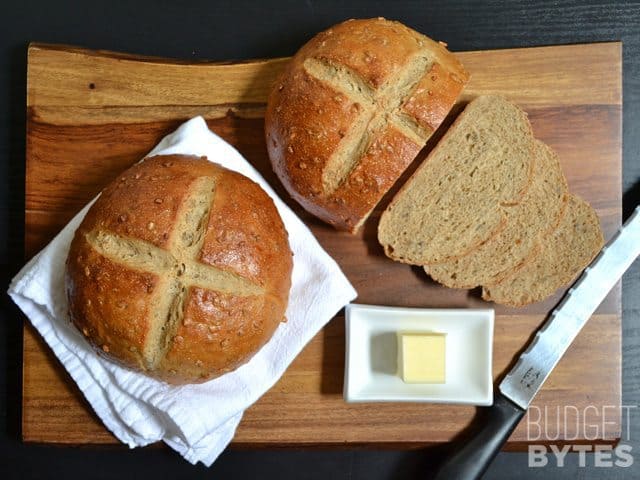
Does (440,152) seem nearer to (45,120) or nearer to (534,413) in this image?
(534,413)

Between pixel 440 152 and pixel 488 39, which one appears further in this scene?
pixel 488 39

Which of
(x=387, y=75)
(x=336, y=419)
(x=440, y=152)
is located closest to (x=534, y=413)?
(x=336, y=419)

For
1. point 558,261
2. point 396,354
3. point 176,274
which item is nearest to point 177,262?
point 176,274

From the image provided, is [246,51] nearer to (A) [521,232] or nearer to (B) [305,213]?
(B) [305,213]

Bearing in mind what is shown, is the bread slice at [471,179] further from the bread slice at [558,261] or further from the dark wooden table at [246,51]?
the dark wooden table at [246,51]

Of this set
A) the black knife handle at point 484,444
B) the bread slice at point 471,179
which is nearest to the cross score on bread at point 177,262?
the bread slice at point 471,179
